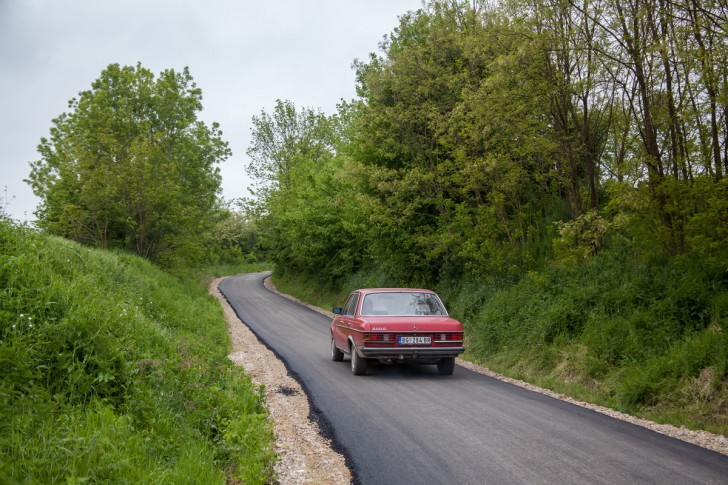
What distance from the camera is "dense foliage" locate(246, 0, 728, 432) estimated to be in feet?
31.3

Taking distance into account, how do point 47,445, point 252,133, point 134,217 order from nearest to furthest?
point 47,445, point 134,217, point 252,133

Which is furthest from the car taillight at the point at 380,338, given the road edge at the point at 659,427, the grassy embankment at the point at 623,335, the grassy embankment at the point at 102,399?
the grassy embankment at the point at 102,399

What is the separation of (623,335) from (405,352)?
12.7 feet

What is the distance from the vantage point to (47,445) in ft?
13.8

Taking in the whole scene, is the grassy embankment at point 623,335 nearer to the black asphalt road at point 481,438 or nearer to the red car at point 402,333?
the black asphalt road at point 481,438

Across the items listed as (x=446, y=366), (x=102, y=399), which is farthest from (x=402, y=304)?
(x=102, y=399)

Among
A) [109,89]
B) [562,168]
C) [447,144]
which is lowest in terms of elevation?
[562,168]

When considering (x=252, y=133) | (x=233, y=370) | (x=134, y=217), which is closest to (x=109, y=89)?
(x=134, y=217)

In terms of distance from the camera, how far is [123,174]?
80.4ft

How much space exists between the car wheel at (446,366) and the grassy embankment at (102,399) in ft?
13.9

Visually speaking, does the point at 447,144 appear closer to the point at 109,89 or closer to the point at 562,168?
the point at 562,168

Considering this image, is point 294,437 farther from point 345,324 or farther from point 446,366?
point 345,324

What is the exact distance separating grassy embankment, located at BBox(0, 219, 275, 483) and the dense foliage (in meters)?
5.89

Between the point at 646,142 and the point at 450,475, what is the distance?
29.6ft
